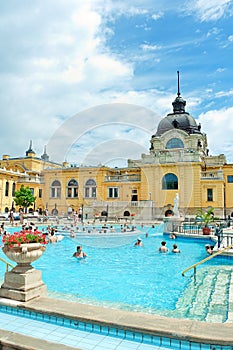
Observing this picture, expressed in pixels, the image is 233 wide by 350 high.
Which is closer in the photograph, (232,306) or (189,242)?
(232,306)

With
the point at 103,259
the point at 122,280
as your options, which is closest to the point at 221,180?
the point at 103,259

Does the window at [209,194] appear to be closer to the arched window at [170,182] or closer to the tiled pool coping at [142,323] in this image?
the arched window at [170,182]

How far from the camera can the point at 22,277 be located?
512 centimetres

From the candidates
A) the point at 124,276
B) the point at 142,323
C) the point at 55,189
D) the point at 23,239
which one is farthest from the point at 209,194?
the point at 142,323

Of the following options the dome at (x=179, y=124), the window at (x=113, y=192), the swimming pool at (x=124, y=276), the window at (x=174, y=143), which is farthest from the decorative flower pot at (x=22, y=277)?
the dome at (x=179, y=124)

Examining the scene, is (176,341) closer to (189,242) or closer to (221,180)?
Result: (189,242)

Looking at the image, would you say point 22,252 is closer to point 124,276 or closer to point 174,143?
point 124,276

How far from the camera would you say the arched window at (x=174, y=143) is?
143ft

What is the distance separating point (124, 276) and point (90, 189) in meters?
36.7

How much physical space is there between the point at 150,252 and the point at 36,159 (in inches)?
1716

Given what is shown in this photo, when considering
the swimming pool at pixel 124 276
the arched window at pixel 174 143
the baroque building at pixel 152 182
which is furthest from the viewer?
the arched window at pixel 174 143

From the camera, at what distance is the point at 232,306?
6.20 m

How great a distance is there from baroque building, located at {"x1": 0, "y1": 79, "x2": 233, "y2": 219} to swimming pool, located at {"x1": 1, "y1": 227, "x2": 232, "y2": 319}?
2378cm

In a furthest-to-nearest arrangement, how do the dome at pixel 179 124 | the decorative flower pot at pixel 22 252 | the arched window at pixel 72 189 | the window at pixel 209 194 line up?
the arched window at pixel 72 189
the dome at pixel 179 124
the window at pixel 209 194
the decorative flower pot at pixel 22 252
